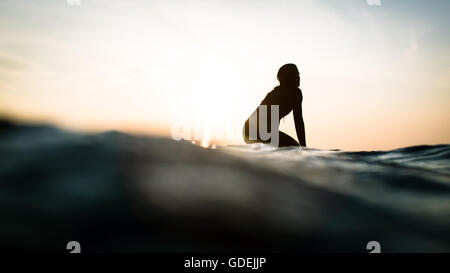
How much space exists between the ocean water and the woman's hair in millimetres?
2485

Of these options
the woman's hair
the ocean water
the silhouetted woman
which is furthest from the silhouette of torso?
the ocean water

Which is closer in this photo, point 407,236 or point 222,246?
point 222,246

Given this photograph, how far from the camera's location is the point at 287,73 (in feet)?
17.3

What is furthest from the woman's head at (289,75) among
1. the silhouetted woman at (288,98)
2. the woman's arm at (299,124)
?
the woman's arm at (299,124)

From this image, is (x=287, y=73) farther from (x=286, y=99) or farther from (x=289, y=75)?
(x=286, y=99)

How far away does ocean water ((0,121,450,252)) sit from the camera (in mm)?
1919

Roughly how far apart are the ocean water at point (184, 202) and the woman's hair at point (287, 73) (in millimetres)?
2485

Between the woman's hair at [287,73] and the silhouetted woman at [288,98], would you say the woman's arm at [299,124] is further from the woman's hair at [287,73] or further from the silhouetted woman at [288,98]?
the woman's hair at [287,73]

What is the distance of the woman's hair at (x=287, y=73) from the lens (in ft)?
17.3

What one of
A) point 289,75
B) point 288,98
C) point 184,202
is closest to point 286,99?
point 288,98

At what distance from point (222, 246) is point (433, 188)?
2.25m

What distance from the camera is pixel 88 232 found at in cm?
191
